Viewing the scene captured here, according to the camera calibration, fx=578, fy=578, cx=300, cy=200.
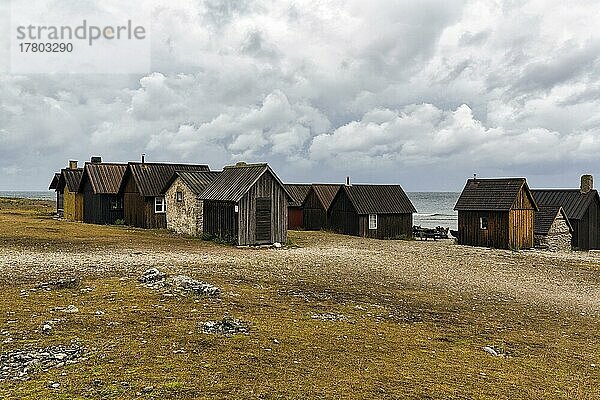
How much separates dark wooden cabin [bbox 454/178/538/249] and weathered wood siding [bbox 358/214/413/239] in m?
5.80

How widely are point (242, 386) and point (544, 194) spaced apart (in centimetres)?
4216

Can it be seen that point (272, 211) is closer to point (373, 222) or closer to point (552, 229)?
point (373, 222)

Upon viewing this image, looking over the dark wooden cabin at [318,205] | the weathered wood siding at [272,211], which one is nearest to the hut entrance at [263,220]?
the weathered wood siding at [272,211]

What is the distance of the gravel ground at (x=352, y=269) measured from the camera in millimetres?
20016

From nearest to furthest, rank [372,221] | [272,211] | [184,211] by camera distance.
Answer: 1. [272,211]
2. [184,211]
3. [372,221]

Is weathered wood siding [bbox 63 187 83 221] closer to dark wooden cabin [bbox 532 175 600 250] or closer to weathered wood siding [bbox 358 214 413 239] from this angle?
weathered wood siding [bbox 358 214 413 239]

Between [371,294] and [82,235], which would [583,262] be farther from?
[82,235]

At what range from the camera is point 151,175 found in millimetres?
43562

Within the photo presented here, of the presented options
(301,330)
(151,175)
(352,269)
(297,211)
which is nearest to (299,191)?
(297,211)

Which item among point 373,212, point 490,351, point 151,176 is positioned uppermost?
point 151,176

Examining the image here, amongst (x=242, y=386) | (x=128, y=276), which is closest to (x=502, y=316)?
(x=242, y=386)

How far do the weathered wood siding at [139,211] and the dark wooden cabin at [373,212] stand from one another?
14986 mm

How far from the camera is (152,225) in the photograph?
42.4m

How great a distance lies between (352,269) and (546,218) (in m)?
23.3
